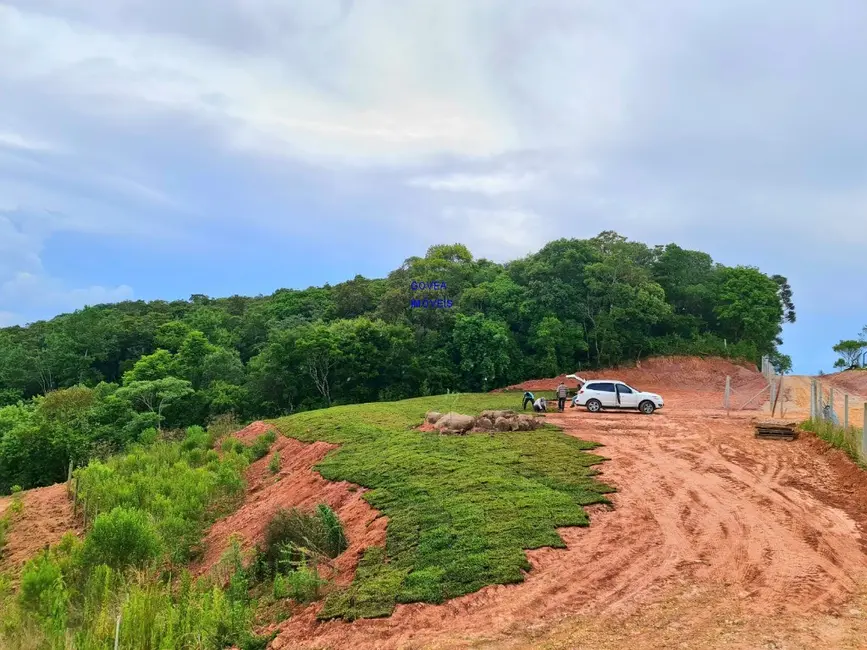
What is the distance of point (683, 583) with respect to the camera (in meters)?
6.68

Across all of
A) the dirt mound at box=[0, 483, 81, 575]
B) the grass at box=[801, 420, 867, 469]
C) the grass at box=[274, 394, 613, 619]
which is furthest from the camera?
the dirt mound at box=[0, 483, 81, 575]

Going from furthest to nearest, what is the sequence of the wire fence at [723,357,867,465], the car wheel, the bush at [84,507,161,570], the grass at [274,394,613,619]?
the car wheel, the wire fence at [723,357,867,465], the bush at [84,507,161,570], the grass at [274,394,613,619]

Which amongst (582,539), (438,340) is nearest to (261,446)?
(582,539)

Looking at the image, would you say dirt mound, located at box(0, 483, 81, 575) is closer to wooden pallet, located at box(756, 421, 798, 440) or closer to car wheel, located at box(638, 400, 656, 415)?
car wheel, located at box(638, 400, 656, 415)

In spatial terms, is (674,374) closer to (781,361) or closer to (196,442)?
(781,361)

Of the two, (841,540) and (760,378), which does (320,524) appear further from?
(760,378)

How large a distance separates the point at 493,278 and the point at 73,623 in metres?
39.9

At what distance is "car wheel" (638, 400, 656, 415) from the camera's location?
21.4 metres

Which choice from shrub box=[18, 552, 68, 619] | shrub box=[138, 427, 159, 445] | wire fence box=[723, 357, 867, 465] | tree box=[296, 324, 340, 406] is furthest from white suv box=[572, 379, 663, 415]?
shrub box=[138, 427, 159, 445]

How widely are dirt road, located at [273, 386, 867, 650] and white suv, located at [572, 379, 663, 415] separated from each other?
10.0 metres

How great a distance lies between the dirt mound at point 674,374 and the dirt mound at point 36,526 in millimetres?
26273

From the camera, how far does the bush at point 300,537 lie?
29.9 ft

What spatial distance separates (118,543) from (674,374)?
115 feet

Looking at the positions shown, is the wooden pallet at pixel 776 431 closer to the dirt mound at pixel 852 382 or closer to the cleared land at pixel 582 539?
the cleared land at pixel 582 539
